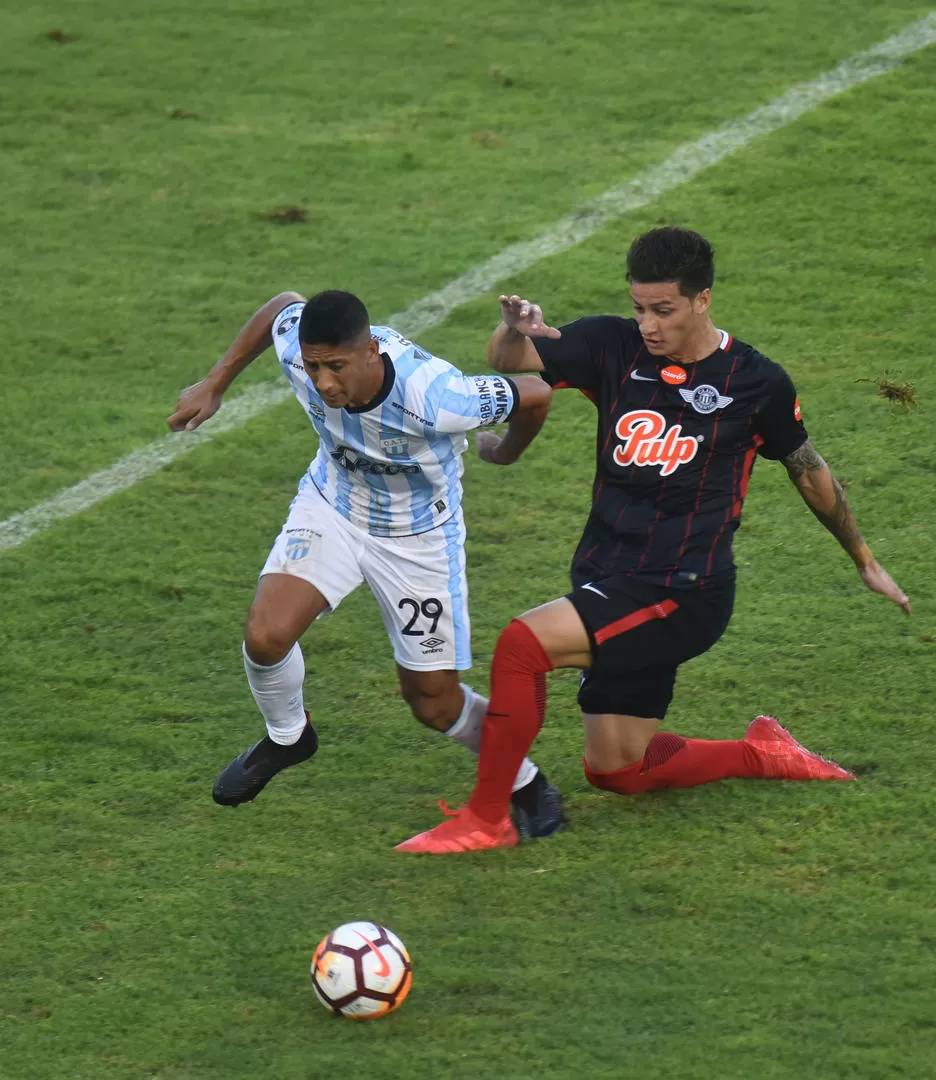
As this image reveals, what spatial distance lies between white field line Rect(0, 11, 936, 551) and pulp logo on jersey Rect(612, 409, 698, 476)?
122 inches

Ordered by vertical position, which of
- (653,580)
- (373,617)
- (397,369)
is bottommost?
(373,617)

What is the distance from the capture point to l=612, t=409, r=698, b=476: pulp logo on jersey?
15.9 feet

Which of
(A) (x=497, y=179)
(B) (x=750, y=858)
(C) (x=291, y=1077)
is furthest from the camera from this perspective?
(A) (x=497, y=179)

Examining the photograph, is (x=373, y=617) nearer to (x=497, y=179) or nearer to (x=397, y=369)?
(x=397, y=369)

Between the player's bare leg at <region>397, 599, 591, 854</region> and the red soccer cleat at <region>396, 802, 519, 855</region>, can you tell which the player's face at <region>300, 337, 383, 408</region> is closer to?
the player's bare leg at <region>397, 599, 591, 854</region>

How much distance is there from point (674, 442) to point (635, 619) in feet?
1.72

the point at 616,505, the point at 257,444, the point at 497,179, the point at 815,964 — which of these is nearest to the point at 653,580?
the point at 616,505

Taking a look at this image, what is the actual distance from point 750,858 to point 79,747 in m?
2.24

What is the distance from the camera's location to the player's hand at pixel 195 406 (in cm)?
531

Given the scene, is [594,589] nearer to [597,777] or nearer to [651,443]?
[651,443]

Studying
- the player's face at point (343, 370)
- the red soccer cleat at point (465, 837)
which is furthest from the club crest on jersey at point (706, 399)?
the red soccer cleat at point (465, 837)

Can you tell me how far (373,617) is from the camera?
6.49m

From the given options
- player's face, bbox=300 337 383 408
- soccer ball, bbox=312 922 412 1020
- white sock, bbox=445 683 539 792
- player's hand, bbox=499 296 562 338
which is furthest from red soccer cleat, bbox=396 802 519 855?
player's hand, bbox=499 296 562 338

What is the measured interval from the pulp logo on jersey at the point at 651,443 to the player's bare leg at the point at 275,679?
1000mm
